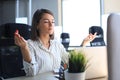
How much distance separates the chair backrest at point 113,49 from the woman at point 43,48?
882 mm

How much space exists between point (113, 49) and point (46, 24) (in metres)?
1.13

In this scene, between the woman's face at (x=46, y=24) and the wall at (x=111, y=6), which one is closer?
the woman's face at (x=46, y=24)

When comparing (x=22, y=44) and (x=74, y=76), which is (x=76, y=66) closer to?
(x=74, y=76)

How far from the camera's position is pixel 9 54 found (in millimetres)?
2062

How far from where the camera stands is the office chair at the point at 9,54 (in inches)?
78.9

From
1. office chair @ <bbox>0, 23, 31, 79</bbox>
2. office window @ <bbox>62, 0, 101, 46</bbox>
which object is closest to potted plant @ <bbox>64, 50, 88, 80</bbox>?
office chair @ <bbox>0, 23, 31, 79</bbox>

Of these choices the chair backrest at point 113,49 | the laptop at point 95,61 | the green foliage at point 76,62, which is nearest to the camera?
the chair backrest at point 113,49

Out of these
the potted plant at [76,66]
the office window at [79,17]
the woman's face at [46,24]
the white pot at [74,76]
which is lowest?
the white pot at [74,76]

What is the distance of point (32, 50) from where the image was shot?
163 centimetres

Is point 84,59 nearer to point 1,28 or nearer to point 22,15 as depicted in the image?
point 1,28

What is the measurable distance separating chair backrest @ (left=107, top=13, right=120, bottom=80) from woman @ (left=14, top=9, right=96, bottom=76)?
0.88 meters

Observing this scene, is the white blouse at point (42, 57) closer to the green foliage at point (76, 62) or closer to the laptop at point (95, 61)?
the laptop at point (95, 61)

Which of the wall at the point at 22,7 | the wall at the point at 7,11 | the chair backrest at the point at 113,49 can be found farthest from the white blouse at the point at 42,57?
the wall at the point at 7,11

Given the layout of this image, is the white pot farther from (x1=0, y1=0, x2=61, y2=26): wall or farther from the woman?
(x1=0, y1=0, x2=61, y2=26): wall
